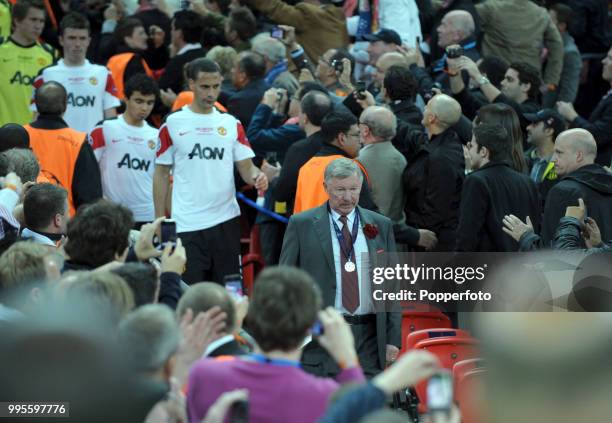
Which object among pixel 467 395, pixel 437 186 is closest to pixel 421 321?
pixel 437 186

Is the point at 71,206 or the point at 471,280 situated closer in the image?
the point at 471,280

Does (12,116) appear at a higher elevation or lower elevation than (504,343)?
lower

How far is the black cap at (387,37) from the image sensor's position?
1277 centimetres

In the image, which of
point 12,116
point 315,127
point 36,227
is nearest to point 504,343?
point 36,227

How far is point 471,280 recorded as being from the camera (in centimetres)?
912

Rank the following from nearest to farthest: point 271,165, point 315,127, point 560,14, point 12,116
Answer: point 315,127
point 271,165
point 12,116
point 560,14

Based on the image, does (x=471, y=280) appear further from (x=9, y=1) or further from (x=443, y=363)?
(x=9, y=1)

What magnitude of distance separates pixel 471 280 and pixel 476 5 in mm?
5579

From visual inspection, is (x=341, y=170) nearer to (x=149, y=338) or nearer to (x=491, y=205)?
(x=491, y=205)

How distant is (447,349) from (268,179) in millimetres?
3112

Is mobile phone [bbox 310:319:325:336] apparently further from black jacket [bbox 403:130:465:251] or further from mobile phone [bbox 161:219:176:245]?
black jacket [bbox 403:130:465:251]

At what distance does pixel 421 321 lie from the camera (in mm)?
9625

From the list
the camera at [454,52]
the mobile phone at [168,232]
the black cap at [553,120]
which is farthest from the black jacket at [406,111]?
the mobile phone at [168,232]

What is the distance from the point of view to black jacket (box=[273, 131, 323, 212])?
1000 centimetres
